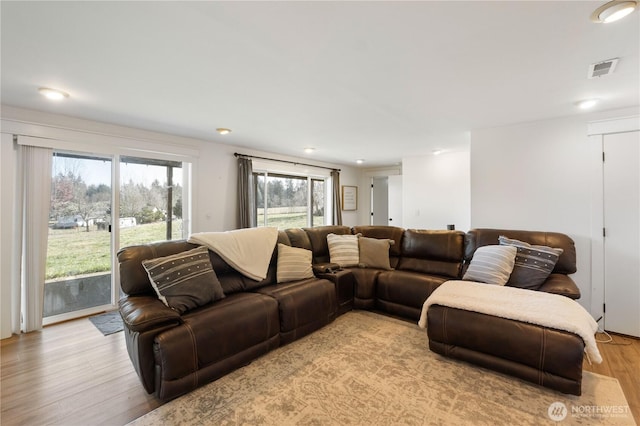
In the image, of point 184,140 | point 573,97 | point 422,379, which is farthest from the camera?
point 184,140

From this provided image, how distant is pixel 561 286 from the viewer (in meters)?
2.52

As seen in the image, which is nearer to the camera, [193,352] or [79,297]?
[193,352]

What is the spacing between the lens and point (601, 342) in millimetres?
2801

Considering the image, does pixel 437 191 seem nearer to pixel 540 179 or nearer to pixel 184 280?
pixel 540 179

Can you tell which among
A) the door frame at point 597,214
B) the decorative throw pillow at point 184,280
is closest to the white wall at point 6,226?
the decorative throw pillow at point 184,280

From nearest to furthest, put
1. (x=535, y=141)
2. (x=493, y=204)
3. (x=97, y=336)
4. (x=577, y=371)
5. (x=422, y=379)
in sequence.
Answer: (x=577, y=371) < (x=422, y=379) < (x=97, y=336) < (x=535, y=141) < (x=493, y=204)

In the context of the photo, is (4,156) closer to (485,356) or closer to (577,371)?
(485,356)

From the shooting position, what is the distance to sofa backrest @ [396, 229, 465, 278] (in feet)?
11.5

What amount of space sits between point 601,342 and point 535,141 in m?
2.26

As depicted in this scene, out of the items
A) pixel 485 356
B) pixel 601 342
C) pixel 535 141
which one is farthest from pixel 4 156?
pixel 601 342

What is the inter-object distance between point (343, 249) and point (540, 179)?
2.56 m

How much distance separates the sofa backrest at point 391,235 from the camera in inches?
156

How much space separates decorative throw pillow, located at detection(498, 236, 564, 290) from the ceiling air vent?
5.20 ft

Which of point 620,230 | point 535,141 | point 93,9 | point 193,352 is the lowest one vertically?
point 193,352
